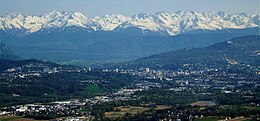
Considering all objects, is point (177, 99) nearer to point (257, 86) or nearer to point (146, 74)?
point (257, 86)

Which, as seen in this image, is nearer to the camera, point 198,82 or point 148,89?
point 148,89

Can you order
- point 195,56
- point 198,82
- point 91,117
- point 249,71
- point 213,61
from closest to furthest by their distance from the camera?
point 91,117 < point 198,82 < point 249,71 < point 213,61 < point 195,56

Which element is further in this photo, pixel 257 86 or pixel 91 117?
pixel 257 86

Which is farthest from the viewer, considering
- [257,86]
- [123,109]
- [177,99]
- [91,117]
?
[257,86]

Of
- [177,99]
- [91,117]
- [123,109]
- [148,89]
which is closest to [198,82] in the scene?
[148,89]

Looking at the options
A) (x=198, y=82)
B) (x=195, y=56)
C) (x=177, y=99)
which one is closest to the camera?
(x=177, y=99)

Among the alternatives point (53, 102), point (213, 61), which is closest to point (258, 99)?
point (53, 102)

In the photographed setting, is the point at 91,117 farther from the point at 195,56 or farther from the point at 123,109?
the point at 195,56

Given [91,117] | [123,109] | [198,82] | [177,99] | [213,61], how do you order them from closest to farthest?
[91,117], [123,109], [177,99], [198,82], [213,61]
